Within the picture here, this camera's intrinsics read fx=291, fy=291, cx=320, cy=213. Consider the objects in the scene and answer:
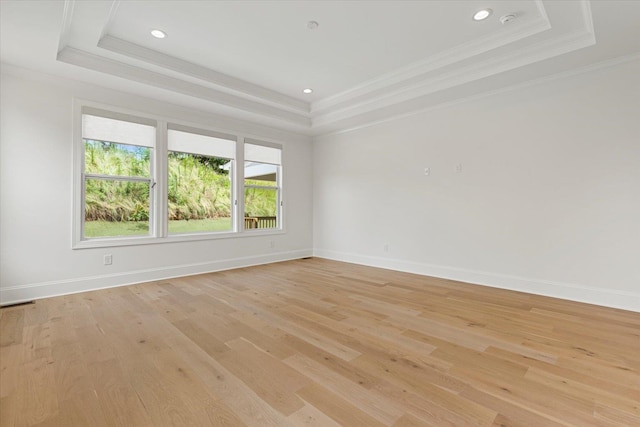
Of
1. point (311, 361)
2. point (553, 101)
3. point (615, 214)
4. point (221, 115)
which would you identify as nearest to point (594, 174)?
point (615, 214)

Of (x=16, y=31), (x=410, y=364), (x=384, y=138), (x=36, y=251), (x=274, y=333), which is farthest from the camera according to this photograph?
(x=384, y=138)

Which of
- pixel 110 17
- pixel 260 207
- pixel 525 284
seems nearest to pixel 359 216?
pixel 260 207

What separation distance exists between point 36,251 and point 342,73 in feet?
14.1

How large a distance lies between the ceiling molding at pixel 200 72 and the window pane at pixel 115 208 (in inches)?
64.8

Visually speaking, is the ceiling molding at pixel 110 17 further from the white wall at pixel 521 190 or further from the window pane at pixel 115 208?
the white wall at pixel 521 190

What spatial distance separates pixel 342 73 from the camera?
3.96m

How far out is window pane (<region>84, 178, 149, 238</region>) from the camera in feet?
12.3

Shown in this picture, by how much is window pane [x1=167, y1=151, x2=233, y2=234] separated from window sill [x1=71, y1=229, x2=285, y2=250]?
15cm

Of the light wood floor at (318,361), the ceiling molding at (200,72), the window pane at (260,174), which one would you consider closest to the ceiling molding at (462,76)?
the ceiling molding at (200,72)

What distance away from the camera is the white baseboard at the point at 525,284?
3031 millimetres

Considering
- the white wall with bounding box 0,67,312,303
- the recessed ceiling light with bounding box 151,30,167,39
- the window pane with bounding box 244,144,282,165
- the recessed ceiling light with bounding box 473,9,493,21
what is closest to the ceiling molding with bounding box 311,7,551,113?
the recessed ceiling light with bounding box 473,9,493,21

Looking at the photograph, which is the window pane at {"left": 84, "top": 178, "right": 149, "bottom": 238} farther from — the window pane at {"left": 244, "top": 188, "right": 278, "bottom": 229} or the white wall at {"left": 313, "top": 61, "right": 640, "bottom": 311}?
the white wall at {"left": 313, "top": 61, "right": 640, "bottom": 311}

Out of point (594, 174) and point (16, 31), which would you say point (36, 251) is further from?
point (594, 174)

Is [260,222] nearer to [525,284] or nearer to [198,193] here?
[198,193]
